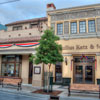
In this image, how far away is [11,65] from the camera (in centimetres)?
1861

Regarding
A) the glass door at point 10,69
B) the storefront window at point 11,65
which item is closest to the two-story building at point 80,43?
the storefront window at point 11,65

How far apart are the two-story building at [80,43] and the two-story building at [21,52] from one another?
2.36m

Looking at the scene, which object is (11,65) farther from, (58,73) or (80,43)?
(80,43)

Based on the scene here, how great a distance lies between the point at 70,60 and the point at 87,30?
3.74 meters

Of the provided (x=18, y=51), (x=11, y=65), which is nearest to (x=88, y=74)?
(x=18, y=51)

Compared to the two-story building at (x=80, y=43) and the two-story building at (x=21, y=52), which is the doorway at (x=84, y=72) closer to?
the two-story building at (x=80, y=43)

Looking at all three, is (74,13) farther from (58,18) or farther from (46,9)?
(46,9)

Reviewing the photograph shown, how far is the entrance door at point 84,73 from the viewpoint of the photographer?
15341 millimetres

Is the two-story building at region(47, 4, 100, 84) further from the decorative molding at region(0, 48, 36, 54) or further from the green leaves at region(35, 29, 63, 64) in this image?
the green leaves at region(35, 29, 63, 64)

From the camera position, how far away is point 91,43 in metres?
15.2

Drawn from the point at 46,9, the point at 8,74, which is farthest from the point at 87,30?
the point at 8,74

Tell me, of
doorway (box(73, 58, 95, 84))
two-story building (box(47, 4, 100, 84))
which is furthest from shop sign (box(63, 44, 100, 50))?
doorway (box(73, 58, 95, 84))

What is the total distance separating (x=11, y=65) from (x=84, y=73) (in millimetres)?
9253

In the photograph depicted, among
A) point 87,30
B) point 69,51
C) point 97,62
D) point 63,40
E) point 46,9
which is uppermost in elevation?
point 46,9
